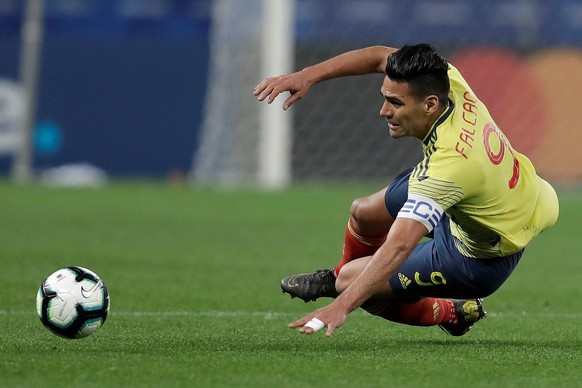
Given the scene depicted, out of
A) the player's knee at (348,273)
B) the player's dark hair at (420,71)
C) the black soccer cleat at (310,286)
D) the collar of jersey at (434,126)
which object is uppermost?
the player's dark hair at (420,71)

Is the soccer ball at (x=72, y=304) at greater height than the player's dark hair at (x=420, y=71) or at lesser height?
lesser

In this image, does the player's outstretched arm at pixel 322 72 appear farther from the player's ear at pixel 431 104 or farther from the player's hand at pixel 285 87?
the player's ear at pixel 431 104

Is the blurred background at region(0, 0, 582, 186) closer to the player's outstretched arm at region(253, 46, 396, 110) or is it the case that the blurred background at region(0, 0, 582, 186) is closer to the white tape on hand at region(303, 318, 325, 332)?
the player's outstretched arm at region(253, 46, 396, 110)

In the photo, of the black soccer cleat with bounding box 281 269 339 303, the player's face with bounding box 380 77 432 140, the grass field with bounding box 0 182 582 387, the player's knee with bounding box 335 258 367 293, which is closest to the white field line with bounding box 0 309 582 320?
the grass field with bounding box 0 182 582 387

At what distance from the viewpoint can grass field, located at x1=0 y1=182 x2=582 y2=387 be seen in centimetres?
536

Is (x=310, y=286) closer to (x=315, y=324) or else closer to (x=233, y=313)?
(x=233, y=313)

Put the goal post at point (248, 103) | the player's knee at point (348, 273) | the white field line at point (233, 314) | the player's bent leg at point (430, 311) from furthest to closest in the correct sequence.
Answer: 1. the goal post at point (248, 103)
2. the white field line at point (233, 314)
3. the player's bent leg at point (430, 311)
4. the player's knee at point (348, 273)

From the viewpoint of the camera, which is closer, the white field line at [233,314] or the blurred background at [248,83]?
the white field line at [233,314]

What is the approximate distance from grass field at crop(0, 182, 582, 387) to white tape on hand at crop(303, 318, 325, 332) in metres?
0.20

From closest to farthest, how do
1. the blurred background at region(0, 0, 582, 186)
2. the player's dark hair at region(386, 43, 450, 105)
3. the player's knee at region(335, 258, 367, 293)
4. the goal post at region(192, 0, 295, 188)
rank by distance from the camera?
the player's dark hair at region(386, 43, 450, 105) → the player's knee at region(335, 258, 367, 293) → the goal post at region(192, 0, 295, 188) → the blurred background at region(0, 0, 582, 186)

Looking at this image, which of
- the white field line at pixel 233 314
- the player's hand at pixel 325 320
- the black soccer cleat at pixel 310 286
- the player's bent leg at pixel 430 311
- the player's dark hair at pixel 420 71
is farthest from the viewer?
the white field line at pixel 233 314

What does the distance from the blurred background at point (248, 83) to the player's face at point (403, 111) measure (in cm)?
1255

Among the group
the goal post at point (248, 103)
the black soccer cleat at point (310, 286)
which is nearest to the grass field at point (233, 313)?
the black soccer cleat at point (310, 286)

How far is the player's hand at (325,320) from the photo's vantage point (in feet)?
17.4
